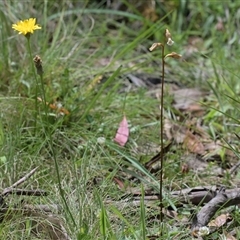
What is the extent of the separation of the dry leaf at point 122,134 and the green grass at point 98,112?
28 millimetres

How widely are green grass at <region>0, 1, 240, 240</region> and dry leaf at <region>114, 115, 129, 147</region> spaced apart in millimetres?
28

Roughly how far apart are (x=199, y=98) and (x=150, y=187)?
993mm

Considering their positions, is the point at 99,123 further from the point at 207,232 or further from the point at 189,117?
the point at 207,232

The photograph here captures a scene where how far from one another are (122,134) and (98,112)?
0.64ft

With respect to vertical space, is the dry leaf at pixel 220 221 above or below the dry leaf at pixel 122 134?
above

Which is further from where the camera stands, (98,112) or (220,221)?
(98,112)

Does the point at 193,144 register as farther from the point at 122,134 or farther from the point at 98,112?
the point at 98,112

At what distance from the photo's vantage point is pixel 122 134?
282 cm

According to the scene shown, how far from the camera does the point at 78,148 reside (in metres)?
2.67

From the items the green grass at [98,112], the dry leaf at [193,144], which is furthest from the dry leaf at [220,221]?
the dry leaf at [193,144]

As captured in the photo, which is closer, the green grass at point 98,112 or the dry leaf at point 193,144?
the green grass at point 98,112

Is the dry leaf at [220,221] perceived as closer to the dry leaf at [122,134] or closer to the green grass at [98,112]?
the green grass at [98,112]

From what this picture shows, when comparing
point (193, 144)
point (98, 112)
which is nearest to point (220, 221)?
point (193, 144)

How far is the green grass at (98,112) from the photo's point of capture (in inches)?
87.7
